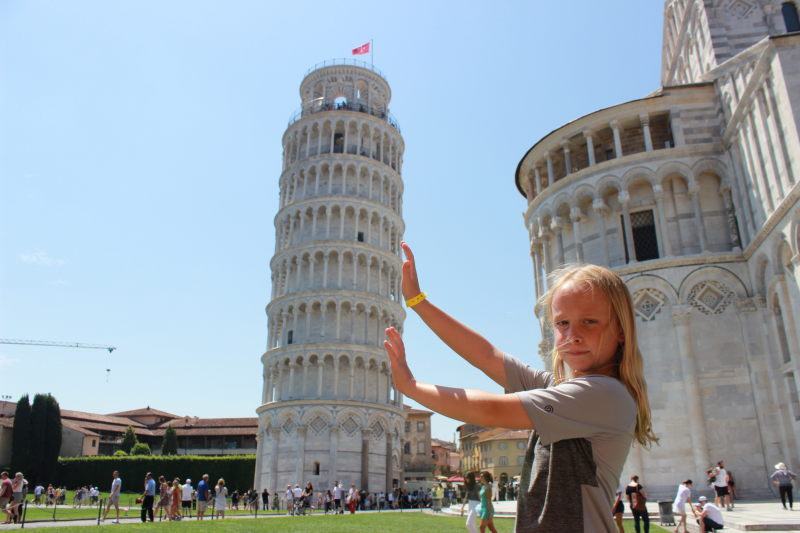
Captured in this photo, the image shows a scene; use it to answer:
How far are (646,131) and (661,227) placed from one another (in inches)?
156

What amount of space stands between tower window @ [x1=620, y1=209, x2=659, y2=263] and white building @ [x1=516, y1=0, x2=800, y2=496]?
0.04 m

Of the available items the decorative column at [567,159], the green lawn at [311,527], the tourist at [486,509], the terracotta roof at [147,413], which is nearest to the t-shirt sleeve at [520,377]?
the tourist at [486,509]

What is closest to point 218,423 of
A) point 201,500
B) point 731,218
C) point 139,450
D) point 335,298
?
point 139,450

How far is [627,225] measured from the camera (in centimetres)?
2441

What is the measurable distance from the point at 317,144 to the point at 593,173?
33562mm

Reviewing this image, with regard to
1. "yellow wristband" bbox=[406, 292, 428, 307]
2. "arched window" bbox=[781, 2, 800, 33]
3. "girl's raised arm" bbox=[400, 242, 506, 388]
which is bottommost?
"girl's raised arm" bbox=[400, 242, 506, 388]

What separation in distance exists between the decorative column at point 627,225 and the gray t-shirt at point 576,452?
23.1 metres

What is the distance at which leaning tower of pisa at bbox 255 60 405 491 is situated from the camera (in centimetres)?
4525

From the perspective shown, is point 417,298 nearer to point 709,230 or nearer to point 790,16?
point 709,230

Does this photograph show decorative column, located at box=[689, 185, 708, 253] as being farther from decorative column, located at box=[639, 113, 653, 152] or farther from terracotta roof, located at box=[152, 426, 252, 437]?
terracotta roof, located at box=[152, 426, 252, 437]

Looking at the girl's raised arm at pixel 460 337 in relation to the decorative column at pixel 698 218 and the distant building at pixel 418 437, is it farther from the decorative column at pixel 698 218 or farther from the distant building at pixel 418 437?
the distant building at pixel 418 437

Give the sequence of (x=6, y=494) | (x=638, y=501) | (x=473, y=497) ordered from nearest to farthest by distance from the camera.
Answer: (x=638, y=501) → (x=473, y=497) → (x=6, y=494)

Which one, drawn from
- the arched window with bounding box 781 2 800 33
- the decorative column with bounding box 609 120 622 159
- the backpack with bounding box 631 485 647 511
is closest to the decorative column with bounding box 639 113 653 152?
the decorative column with bounding box 609 120 622 159

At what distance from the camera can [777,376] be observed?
20.5 metres
